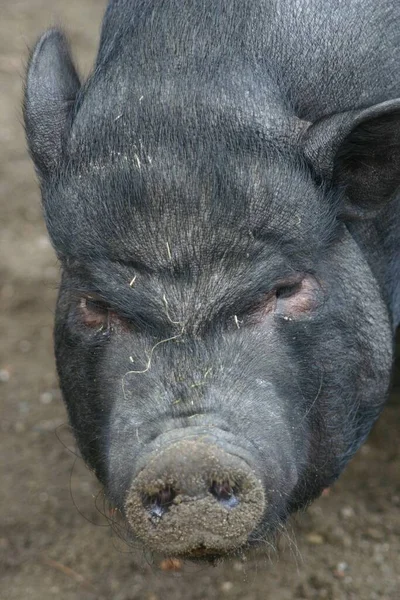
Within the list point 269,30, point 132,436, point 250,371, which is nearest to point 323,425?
point 250,371

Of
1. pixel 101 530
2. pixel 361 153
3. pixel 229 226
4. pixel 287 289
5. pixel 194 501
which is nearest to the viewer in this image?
pixel 194 501

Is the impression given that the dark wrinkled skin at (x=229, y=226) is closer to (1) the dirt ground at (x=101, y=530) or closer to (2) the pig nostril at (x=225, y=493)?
(2) the pig nostril at (x=225, y=493)

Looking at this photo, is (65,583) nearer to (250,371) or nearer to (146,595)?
(146,595)

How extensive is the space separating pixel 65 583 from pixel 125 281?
2064 mm

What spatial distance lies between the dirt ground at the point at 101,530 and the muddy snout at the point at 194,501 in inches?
32.0

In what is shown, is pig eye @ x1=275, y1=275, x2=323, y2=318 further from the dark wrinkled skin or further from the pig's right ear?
the pig's right ear

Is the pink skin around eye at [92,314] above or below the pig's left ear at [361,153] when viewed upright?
below

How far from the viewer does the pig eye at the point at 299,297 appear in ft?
15.0

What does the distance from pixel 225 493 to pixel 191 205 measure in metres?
1.19

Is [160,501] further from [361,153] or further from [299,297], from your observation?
[361,153]

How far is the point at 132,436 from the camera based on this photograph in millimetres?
4211

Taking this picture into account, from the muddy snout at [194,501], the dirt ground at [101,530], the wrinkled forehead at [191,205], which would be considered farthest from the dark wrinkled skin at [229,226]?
the dirt ground at [101,530]

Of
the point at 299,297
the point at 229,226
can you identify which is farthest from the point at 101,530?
the point at 229,226

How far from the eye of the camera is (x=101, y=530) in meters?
6.07
